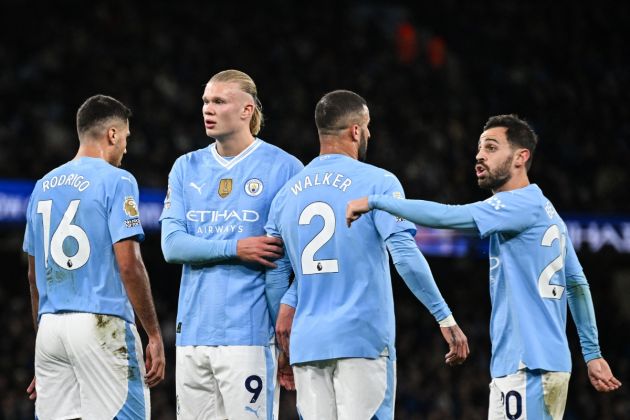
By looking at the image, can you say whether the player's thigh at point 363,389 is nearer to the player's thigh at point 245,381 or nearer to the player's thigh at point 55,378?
the player's thigh at point 245,381

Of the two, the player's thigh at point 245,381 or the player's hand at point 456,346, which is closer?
the player's hand at point 456,346

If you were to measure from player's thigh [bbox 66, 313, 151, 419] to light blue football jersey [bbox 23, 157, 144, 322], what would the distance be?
93mm

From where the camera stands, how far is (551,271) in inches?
235

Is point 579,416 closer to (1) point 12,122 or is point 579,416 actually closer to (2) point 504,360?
(1) point 12,122

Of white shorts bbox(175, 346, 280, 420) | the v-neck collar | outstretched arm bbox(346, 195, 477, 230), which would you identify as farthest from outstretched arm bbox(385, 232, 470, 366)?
the v-neck collar

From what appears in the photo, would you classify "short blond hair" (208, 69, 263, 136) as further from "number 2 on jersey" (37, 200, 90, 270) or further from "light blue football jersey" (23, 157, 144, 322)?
"number 2 on jersey" (37, 200, 90, 270)

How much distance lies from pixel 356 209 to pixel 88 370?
1.93m

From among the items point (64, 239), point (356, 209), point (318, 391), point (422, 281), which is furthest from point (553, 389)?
point (64, 239)

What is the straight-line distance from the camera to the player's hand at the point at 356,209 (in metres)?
5.59

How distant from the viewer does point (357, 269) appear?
19.1ft

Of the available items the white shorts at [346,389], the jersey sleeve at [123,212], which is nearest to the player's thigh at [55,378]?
the jersey sleeve at [123,212]

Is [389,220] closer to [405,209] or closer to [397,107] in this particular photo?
[405,209]

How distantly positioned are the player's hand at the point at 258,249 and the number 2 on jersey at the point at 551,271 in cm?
148

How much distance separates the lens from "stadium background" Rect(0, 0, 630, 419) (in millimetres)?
16016
